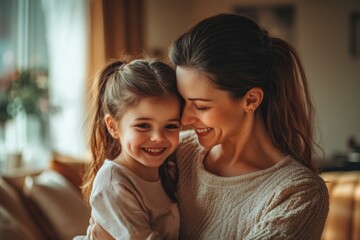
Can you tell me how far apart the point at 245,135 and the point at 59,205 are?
184 cm

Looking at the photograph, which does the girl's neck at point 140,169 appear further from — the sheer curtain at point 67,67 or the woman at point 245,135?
the sheer curtain at point 67,67

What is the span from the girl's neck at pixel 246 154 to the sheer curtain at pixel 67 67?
11.9ft

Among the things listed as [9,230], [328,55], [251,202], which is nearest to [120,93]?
[251,202]

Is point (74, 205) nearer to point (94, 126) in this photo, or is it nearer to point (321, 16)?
point (94, 126)

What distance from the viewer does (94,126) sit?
5.41ft

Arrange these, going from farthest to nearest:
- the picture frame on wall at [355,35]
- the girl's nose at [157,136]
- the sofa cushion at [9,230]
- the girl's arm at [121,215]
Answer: the picture frame on wall at [355,35]
the sofa cushion at [9,230]
the girl's nose at [157,136]
the girl's arm at [121,215]

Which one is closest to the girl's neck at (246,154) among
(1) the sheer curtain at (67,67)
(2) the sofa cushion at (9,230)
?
(2) the sofa cushion at (9,230)

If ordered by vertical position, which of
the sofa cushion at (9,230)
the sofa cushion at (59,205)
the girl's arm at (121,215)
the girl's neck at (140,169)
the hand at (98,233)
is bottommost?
the sofa cushion at (59,205)

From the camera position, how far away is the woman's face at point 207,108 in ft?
4.36

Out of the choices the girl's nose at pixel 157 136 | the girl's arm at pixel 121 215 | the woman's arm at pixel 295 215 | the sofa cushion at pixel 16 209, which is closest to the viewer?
the woman's arm at pixel 295 215

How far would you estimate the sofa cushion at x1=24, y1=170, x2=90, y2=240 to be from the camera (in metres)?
2.97

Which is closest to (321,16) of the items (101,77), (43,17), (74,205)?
(43,17)

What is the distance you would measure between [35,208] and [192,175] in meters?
1.80

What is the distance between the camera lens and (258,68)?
135 cm
